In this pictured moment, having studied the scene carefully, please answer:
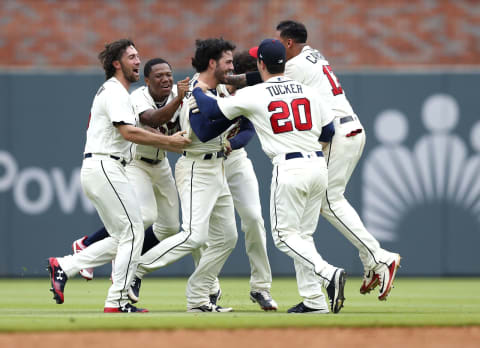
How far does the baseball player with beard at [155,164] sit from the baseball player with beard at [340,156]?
1071 mm

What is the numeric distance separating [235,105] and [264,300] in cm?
182

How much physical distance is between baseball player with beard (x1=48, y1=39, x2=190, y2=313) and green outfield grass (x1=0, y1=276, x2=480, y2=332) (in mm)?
336

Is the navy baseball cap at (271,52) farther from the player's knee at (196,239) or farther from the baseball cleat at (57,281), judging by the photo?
the baseball cleat at (57,281)

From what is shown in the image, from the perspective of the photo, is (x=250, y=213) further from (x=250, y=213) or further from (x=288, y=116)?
(x=288, y=116)

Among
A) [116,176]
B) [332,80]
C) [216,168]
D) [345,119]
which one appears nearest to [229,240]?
[216,168]

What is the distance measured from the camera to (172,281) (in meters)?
11.7

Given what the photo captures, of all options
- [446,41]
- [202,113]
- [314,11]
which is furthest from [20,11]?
[202,113]

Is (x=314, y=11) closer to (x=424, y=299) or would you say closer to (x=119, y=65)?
(x=424, y=299)

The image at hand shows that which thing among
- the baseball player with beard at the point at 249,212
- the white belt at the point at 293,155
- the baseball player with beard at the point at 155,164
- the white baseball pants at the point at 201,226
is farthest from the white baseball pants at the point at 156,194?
the white belt at the point at 293,155

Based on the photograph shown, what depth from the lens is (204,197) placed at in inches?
283

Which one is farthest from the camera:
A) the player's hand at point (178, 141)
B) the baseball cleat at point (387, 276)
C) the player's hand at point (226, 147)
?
the baseball cleat at point (387, 276)

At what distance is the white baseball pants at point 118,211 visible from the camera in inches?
278

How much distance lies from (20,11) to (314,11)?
14.0 feet

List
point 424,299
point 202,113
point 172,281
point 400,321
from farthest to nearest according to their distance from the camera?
point 172,281 < point 424,299 < point 202,113 < point 400,321
